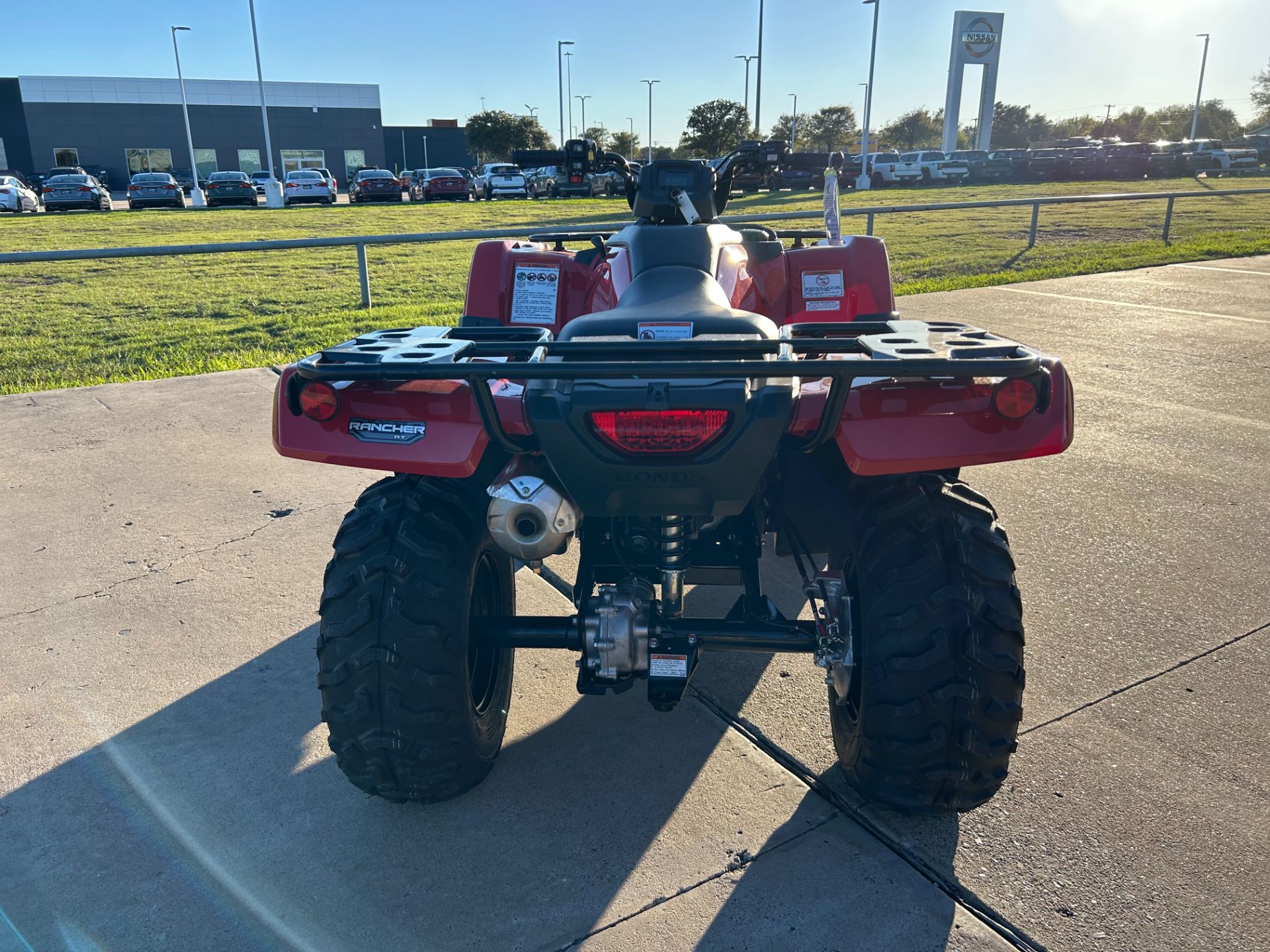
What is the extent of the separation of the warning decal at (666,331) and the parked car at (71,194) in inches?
1392

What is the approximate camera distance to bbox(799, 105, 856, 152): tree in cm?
7319

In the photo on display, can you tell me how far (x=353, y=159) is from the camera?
Result: 6850cm

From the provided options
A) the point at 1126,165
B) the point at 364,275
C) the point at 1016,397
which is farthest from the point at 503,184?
the point at 1016,397

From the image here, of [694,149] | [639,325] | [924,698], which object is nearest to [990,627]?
[924,698]

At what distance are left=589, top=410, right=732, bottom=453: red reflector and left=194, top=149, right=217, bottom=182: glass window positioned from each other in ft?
228

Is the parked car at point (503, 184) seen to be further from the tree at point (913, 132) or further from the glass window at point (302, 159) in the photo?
the tree at point (913, 132)

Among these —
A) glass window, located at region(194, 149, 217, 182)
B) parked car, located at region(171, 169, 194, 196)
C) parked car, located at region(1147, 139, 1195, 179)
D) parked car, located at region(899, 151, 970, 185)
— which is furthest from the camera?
glass window, located at region(194, 149, 217, 182)

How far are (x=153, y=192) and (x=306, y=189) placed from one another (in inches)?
217

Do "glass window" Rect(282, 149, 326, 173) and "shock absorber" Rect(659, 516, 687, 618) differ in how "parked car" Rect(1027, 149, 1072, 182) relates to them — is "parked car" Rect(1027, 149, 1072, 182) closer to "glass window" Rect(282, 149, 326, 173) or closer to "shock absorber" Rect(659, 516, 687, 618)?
"shock absorber" Rect(659, 516, 687, 618)

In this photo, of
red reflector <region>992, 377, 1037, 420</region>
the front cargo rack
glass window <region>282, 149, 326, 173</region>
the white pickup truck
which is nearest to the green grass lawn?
the front cargo rack

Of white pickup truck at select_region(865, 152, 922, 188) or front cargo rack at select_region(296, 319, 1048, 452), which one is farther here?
white pickup truck at select_region(865, 152, 922, 188)

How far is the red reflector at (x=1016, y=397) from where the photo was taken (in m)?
2.14

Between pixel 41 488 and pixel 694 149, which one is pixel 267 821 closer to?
pixel 41 488

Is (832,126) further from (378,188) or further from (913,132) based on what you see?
(378,188)
